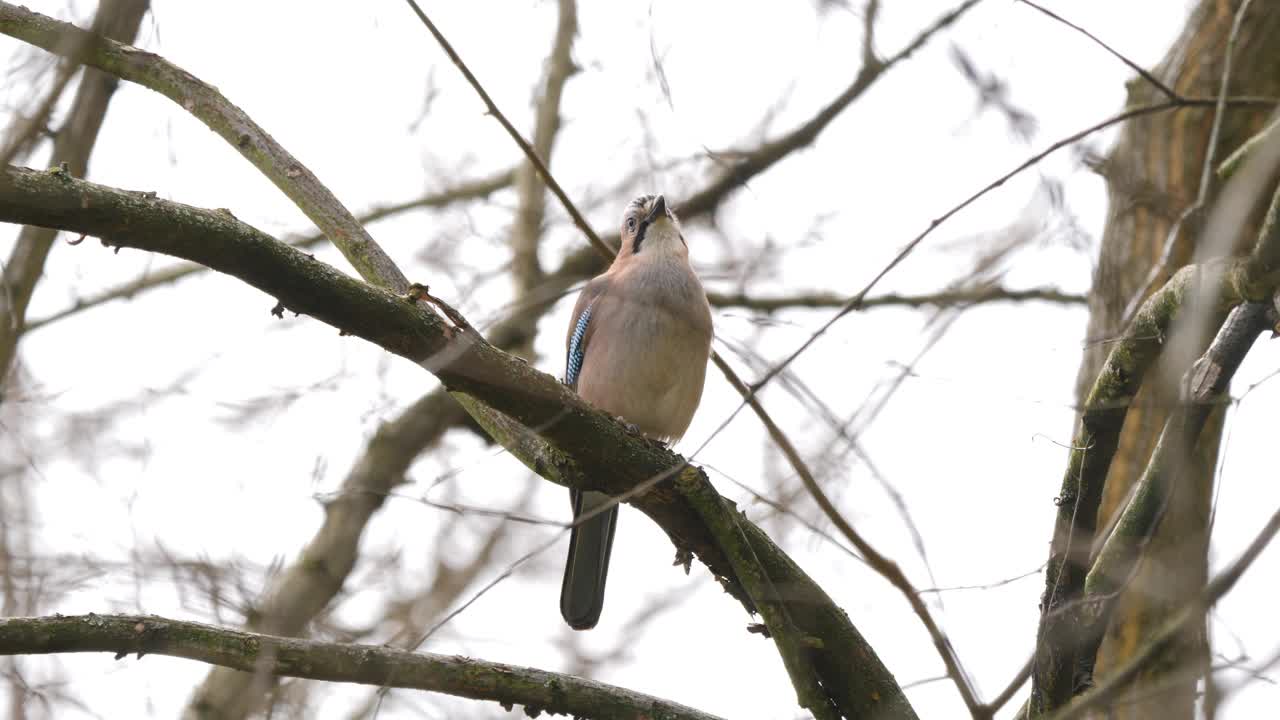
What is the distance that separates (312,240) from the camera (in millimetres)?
8938

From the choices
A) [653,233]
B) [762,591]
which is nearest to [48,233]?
[762,591]

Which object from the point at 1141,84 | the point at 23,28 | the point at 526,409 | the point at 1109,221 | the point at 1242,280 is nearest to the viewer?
the point at 1242,280

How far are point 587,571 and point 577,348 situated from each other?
1.36 meters

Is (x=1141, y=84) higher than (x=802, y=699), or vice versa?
A: (x=1141, y=84)

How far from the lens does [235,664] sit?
3740mm

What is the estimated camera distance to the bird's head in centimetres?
754

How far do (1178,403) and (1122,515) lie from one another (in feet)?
4.46

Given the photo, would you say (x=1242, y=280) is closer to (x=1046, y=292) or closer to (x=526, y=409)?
(x=526, y=409)

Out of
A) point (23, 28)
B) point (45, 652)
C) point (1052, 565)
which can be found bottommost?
point (45, 652)

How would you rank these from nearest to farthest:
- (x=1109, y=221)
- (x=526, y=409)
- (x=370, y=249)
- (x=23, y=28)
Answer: (x=526, y=409) → (x=23, y=28) → (x=370, y=249) → (x=1109, y=221)

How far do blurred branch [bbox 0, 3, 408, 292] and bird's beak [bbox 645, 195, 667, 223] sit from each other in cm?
308

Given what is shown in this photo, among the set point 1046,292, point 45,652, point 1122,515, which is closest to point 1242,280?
point 1122,515

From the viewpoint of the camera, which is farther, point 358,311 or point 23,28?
point 23,28

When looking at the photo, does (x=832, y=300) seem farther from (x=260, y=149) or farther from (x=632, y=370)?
(x=260, y=149)
